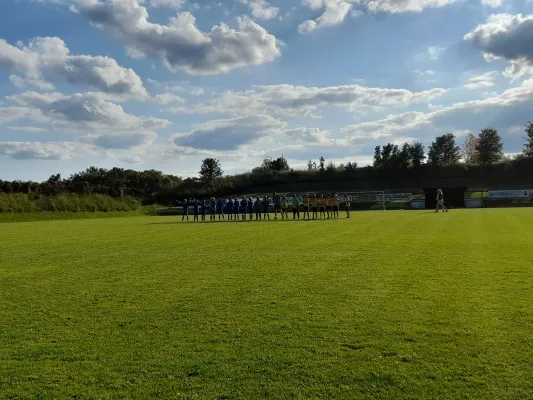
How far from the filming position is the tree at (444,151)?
3413 inches

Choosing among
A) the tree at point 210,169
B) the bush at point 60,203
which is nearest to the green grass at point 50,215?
the bush at point 60,203

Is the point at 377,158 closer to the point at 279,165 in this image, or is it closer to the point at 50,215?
the point at 279,165

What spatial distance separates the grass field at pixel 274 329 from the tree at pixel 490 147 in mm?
83564

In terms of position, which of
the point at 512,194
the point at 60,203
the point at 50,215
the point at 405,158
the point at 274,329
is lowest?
the point at 274,329

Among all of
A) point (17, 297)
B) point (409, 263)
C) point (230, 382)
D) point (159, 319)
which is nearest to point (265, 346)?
point (230, 382)

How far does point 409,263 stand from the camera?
1002cm

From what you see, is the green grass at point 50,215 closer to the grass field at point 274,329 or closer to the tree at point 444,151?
the grass field at point 274,329

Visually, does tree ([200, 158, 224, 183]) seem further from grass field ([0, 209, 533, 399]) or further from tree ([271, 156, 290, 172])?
grass field ([0, 209, 533, 399])

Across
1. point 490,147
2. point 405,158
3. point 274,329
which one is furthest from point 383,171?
point 274,329

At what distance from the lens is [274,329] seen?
5.54 metres

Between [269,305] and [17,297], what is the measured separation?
14.3ft

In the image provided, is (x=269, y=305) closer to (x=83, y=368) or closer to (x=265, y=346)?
(x=265, y=346)

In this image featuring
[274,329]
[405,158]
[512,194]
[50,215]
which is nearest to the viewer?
[274,329]

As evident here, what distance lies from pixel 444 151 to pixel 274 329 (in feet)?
294
